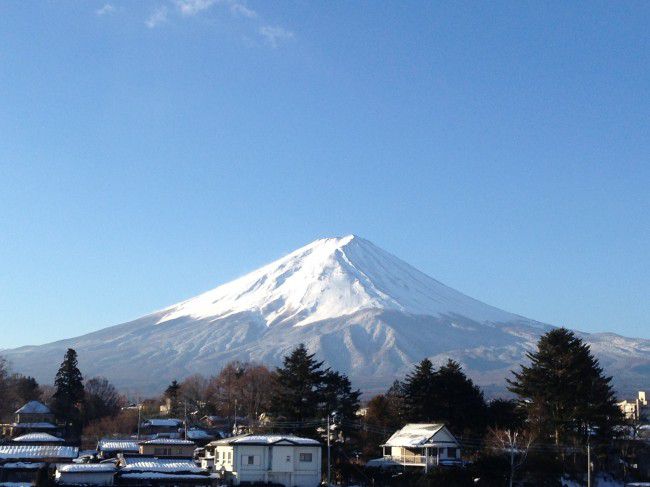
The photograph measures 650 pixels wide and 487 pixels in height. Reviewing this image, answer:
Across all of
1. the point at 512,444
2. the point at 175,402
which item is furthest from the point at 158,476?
the point at 175,402

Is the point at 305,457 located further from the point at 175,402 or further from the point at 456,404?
the point at 175,402

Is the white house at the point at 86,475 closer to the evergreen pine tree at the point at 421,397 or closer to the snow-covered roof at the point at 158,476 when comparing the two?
the snow-covered roof at the point at 158,476

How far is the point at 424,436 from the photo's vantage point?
50.6 meters

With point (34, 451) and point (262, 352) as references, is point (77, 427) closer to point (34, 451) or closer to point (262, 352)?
point (34, 451)

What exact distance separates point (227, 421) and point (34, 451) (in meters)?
33.4

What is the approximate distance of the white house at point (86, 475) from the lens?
43.2m

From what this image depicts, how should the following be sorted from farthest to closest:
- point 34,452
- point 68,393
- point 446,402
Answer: point 68,393
point 446,402
point 34,452

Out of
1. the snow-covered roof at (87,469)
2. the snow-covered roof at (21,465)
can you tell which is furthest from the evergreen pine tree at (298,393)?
the snow-covered roof at (21,465)

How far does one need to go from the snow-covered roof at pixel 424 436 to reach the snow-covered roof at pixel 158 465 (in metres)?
11.4

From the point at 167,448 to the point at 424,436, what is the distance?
1542 centimetres

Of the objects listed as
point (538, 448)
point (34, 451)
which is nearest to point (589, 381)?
point (538, 448)

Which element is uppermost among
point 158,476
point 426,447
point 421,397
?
point 421,397

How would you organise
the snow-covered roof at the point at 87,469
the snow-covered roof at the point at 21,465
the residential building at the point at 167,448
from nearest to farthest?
the snow-covered roof at the point at 87,469 < the snow-covered roof at the point at 21,465 < the residential building at the point at 167,448

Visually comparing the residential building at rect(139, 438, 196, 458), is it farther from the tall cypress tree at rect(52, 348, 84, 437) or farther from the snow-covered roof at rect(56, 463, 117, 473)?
the tall cypress tree at rect(52, 348, 84, 437)
